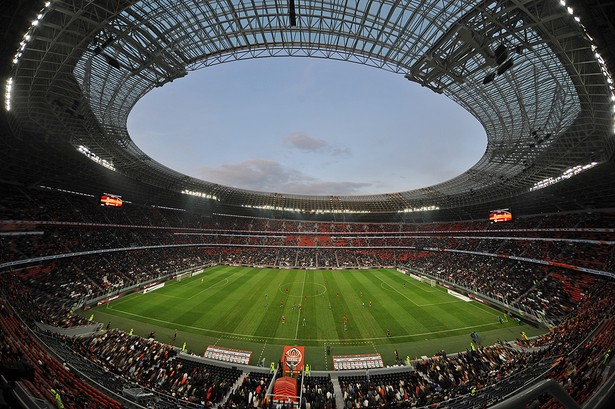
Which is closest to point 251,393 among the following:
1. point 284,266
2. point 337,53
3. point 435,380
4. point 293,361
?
point 293,361

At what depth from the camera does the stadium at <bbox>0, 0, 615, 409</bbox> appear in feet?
47.4

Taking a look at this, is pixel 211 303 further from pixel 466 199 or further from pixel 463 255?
pixel 466 199

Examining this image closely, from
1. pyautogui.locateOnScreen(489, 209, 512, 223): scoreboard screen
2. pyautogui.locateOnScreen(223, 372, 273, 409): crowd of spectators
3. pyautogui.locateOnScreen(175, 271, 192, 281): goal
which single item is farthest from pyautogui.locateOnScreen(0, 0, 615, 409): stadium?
pyautogui.locateOnScreen(175, 271, 192, 281): goal

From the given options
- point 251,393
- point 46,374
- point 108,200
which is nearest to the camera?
point 46,374

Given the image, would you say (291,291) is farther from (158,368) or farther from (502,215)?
(502,215)

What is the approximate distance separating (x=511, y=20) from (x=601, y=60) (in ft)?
16.1

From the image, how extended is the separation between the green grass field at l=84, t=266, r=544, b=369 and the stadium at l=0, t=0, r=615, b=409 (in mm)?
300

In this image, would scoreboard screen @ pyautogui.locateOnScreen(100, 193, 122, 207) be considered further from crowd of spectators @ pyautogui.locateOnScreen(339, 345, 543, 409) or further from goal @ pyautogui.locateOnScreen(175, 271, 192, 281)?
crowd of spectators @ pyautogui.locateOnScreen(339, 345, 543, 409)

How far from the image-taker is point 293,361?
746 inches

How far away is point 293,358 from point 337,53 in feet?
→ 82.1

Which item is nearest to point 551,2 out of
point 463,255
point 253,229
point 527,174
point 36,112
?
point 527,174

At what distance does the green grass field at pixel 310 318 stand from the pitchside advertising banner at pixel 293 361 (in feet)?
8.07

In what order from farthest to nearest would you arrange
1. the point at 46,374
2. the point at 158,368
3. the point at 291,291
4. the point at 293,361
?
the point at 291,291 → the point at 293,361 → the point at 158,368 → the point at 46,374

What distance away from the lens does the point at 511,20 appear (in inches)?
588
